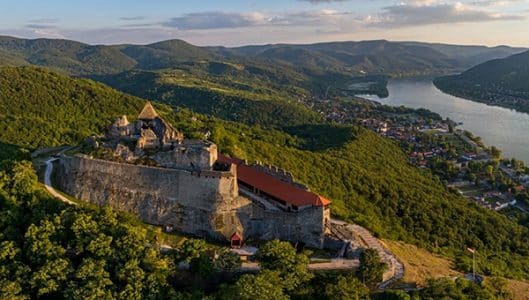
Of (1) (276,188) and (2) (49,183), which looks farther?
(2) (49,183)

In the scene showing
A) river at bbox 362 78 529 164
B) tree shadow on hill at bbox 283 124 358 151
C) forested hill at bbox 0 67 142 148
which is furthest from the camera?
river at bbox 362 78 529 164

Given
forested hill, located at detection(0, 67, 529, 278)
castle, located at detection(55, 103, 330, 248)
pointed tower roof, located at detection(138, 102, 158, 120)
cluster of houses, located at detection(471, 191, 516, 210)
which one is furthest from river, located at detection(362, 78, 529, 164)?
pointed tower roof, located at detection(138, 102, 158, 120)

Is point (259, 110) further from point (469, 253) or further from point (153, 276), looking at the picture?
point (153, 276)

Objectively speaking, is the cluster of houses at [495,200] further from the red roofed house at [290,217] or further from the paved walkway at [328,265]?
the paved walkway at [328,265]

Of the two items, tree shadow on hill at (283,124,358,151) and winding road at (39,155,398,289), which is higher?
winding road at (39,155,398,289)

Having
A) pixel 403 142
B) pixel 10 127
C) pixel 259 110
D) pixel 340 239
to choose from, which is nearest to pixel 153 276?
pixel 340 239

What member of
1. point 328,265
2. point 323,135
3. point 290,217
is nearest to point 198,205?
point 290,217

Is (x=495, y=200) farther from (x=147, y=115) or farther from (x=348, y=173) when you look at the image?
(x=147, y=115)

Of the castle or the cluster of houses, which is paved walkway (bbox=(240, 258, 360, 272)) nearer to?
the castle
